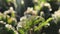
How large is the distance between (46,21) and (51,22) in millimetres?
38

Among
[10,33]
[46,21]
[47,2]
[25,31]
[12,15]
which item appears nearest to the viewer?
[10,33]

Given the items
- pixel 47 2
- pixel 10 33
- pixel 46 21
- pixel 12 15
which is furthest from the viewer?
pixel 47 2

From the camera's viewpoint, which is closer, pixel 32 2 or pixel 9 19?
pixel 9 19

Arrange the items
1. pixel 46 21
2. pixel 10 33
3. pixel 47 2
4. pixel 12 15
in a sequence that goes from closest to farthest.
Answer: pixel 10 33 < pixel 46 21 < pixel 12 15 < pixel 47 2

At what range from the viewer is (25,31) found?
128 cm

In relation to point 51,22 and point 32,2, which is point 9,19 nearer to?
point 51,22

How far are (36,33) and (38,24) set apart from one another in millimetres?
77

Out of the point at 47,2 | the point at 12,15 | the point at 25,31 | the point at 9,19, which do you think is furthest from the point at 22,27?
the point at 47,2

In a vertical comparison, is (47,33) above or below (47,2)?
below

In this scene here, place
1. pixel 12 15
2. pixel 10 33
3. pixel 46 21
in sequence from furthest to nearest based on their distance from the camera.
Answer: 1. pixel 12 15
2. pixel 46 21
3. pixel 10 33

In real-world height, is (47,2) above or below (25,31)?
above

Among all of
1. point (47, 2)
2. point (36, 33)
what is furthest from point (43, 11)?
point (36, 33)

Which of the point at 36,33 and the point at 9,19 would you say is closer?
the point at 36,33

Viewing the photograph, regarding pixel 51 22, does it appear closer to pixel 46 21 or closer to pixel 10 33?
pixel 46 21
